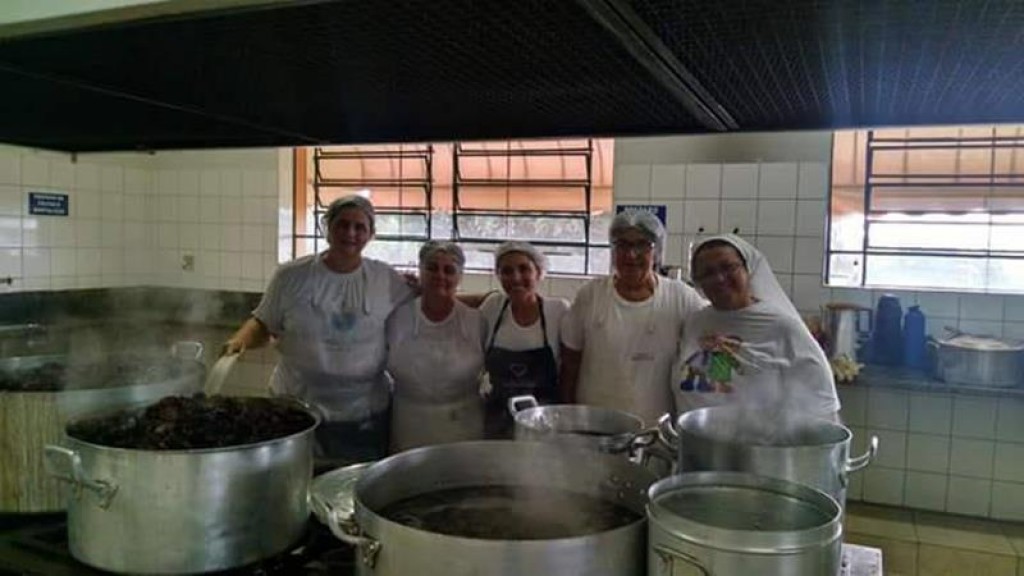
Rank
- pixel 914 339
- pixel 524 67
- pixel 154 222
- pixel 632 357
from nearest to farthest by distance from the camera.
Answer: pixel 524 67, pixel 632 357, pixel 914 339, pixel 154 222

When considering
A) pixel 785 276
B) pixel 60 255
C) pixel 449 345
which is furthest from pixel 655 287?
pixel 60 255

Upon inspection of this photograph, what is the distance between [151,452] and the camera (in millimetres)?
967

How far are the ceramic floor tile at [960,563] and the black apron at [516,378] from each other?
1.63m

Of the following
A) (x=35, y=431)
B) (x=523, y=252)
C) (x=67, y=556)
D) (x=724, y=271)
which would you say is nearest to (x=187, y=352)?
(x=35, y=431)

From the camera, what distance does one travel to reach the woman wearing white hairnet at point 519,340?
83.4 inches

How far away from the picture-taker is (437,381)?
2133 millimetres

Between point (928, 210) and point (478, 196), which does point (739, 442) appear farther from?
point (478, 196)

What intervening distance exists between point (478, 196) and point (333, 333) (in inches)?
79.0

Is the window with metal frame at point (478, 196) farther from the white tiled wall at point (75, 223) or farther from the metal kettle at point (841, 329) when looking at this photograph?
the metal kettle at point (841, 329)

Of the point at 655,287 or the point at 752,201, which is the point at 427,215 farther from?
the point at 655,287

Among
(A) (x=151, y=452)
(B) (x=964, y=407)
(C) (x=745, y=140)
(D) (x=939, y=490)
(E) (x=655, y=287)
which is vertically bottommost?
(D) (x=939, y=490)

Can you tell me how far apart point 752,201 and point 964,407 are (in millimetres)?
1178

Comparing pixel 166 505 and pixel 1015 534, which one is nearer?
pixel 166 505

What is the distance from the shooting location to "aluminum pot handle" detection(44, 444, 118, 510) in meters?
0.97
